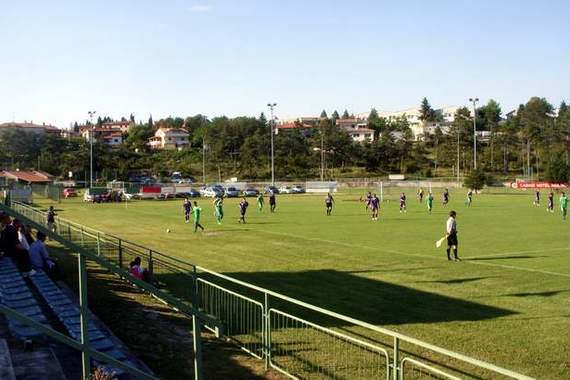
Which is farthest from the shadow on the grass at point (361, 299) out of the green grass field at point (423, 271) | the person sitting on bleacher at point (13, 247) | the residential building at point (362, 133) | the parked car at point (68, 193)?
the residential building at point (362, 133)

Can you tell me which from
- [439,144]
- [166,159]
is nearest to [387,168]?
[439,144]

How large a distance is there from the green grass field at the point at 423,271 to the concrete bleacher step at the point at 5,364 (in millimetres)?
6634

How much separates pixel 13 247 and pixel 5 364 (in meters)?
→ 5.40

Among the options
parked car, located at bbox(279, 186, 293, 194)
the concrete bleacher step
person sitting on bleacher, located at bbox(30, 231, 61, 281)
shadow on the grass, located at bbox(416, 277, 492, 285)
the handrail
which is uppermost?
the handrail

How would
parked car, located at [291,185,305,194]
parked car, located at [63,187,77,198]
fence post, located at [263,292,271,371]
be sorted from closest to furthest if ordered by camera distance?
fence post, located at [263,292,271,371] → parked car, located at [63,187,77,198] → parked car, located at [291,185,305,194]

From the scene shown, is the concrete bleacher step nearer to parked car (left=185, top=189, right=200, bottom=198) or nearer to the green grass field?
the green grass field

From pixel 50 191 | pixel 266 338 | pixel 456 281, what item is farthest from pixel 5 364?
pixel 50 191

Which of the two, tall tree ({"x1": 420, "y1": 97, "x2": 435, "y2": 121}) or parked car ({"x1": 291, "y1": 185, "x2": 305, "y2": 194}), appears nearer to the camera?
parked car ({"x1": 291, "y1": 185, "x2": 305, "y2": 194})

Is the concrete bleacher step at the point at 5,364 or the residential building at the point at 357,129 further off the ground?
the residential building at the point at 357,129

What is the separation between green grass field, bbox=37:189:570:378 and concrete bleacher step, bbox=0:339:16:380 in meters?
6.63

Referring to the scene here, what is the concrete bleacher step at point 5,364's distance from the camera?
651 centimetres

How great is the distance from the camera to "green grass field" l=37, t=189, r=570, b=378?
11.0 metres

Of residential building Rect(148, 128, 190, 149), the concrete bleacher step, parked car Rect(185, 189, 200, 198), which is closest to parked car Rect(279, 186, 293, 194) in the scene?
parked car Rect(185, 189, 200, 198)

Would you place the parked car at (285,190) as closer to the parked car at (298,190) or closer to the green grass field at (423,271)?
the parked car at (298,190)
